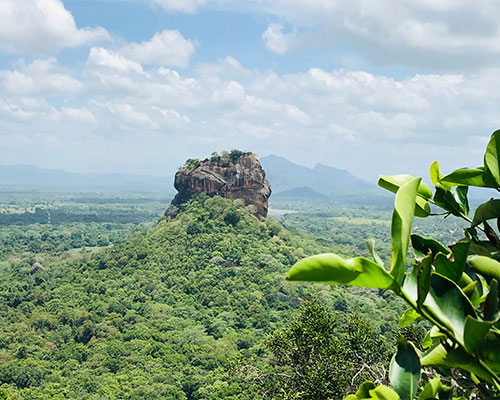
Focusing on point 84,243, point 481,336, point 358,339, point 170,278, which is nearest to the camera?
point 481,336

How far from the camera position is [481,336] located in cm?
92

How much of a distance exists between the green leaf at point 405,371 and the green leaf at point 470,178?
0.55 m

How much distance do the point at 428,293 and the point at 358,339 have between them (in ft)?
28.6

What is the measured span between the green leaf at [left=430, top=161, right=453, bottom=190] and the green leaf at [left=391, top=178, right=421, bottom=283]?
646mm

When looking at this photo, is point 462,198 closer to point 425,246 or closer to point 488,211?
point 488,211

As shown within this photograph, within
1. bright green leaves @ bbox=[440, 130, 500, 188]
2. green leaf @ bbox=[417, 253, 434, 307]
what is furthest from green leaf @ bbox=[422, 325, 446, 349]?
bright green leaves @ bbox=[440, 130, 500, 188]

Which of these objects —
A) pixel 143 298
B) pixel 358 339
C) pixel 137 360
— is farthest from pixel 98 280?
pixel 358 339

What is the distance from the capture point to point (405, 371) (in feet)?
3.78

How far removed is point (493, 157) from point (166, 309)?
3454 centimetres

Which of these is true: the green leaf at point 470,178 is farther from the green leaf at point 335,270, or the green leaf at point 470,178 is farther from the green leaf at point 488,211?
the green leaf at point 335,270

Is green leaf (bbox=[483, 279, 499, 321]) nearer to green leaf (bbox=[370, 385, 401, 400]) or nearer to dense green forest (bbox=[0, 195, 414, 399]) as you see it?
green leaf (bbox=[370, 385, 401, 400])

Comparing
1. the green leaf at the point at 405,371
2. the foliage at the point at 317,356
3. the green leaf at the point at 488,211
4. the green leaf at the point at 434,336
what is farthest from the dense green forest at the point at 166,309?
the green leaf at the point at 405,371

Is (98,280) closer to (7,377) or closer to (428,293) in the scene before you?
(7,377)

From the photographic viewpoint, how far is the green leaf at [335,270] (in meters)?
0.82
